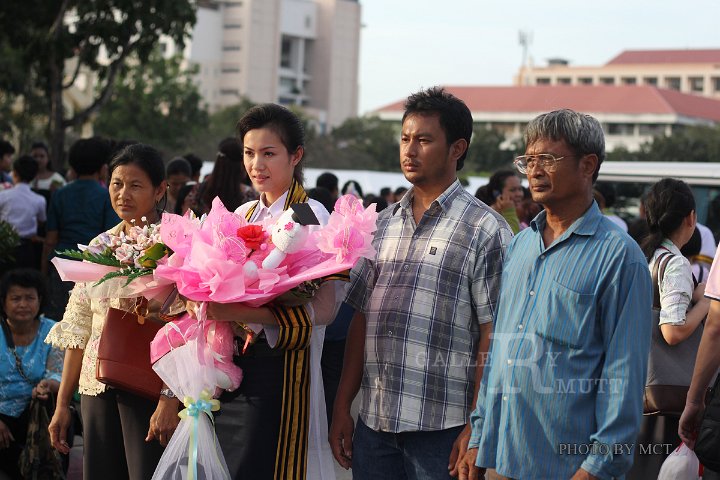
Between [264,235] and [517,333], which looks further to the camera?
[264,235]

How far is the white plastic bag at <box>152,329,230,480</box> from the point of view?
368 cm

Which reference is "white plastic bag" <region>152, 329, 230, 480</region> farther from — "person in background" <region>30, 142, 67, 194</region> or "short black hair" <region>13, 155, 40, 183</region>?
"person in background" <region>30, 142, 67, 194</region>

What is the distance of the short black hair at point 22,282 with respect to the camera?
5.68m

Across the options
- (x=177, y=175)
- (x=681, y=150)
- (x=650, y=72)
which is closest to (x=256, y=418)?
(x=177, y=175)

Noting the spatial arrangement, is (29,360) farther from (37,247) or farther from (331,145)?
(331,145)

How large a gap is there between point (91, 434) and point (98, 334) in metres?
0.40

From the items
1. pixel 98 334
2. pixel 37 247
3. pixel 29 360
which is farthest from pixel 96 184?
pixel 98 334

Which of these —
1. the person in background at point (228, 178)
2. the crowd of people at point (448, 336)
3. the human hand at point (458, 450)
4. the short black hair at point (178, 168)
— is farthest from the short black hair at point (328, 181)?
the human hand at point (458, 450)

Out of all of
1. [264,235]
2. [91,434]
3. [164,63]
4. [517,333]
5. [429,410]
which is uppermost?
[164,63]

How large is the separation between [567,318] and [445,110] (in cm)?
100

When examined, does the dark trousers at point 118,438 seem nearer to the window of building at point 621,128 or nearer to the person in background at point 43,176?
the person in background at point 43,176

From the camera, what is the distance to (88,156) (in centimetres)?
713

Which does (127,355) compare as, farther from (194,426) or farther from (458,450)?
(458,450)

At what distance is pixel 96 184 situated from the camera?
7129 millimetres
